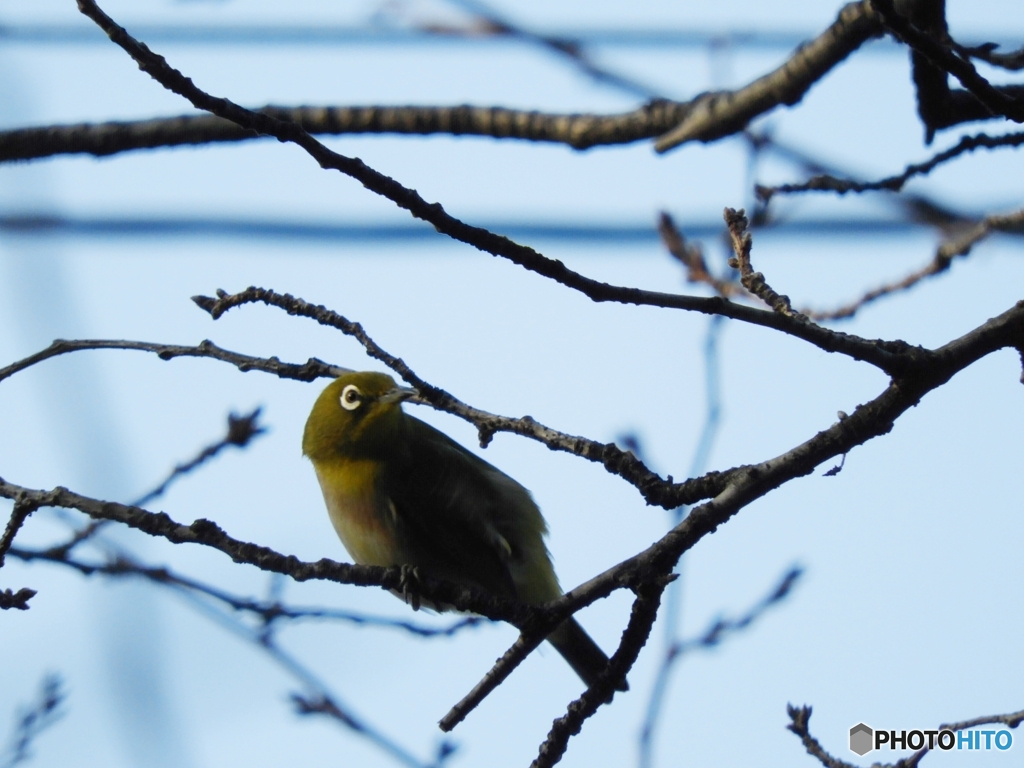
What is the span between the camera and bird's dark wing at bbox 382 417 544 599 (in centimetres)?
563

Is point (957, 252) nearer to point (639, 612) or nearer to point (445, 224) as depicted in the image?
point (639, 612)

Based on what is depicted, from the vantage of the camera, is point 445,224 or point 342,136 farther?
point 342,136

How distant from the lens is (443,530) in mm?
5617

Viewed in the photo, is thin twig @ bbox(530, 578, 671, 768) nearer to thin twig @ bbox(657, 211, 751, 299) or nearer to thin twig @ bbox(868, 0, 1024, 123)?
thin twig @ bbox(868, 0, 1024, 123)

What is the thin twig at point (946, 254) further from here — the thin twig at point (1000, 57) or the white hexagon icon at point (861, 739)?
A: the white hexagon icon at point (861, 739)

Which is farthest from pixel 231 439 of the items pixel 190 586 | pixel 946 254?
pixel 946 254

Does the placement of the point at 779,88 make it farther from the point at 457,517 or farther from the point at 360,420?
the point at 360,420

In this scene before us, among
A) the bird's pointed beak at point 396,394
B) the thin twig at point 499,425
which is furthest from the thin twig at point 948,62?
the bird's pointed beak at point 396,394

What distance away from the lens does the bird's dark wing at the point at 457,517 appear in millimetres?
5629

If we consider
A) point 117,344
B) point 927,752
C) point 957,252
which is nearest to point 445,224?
point 117,344

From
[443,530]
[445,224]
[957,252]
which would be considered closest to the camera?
[445,224]

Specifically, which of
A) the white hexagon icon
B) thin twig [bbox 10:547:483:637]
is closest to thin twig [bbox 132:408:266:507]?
thin twig [bbox 10:547:483:637]

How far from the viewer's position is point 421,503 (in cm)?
573

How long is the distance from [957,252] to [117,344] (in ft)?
12.2
